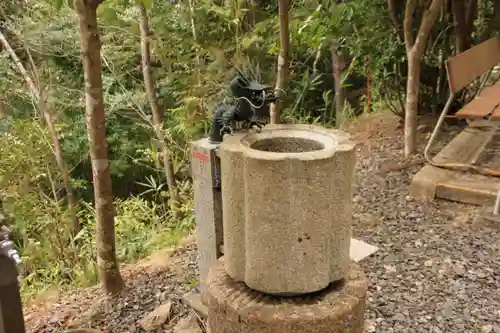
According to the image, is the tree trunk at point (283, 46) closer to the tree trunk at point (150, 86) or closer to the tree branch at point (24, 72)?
the tree trunk at point (150, 86)

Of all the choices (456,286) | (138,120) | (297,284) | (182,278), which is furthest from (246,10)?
(297,284)

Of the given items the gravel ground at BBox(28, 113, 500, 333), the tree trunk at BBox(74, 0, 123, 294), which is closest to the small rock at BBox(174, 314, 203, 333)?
the gravel ground at BBox(28, 113, 500, 333)

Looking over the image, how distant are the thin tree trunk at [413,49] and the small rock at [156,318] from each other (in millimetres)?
2878

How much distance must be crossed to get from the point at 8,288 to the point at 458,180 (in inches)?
145

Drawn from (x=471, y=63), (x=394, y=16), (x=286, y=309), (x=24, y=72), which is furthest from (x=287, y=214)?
(x=24, y=72)

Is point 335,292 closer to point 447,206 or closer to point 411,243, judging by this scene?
point 411,243

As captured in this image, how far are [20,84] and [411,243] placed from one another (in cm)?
705

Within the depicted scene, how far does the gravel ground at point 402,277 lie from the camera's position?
10.2 ft

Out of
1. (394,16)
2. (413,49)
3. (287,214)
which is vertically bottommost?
(287,214)

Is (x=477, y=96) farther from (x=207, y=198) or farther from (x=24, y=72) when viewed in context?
(x=24, y=72)

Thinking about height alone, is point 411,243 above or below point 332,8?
below

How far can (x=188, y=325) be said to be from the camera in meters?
3.51

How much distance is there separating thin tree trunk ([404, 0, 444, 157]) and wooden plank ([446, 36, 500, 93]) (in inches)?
13.5

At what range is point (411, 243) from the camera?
388 centimetres
